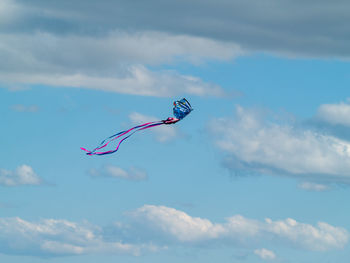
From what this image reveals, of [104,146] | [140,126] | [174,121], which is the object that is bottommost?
[104,146]

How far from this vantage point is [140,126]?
282 feet

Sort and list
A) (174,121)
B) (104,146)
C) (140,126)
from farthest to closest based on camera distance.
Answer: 1. (174,121)
2. (140,126)
3. (104,146)

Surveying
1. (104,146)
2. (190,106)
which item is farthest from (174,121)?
(104,146)

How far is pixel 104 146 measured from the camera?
259ft

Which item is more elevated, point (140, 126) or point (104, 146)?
point (140, 126)

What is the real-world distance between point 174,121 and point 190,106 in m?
5.40

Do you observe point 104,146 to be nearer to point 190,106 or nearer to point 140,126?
point 140,126

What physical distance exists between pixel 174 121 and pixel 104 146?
2528 cm

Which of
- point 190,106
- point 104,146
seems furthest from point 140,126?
point 190,106

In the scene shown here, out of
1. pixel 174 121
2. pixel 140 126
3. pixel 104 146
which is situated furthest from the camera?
pixel 174 121

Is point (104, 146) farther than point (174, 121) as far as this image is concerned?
No

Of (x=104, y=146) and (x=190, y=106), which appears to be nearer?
(x=104, y=146)

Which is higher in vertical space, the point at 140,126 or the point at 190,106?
the point at 190,106

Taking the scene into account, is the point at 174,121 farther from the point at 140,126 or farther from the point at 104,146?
the point at 104,146
